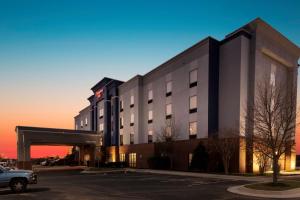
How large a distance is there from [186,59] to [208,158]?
14.1 m

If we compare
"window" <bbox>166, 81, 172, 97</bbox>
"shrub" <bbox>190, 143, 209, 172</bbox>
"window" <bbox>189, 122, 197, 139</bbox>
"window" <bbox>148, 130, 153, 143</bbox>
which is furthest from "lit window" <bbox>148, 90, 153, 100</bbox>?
"shrub" <bbox>190, 143, 209, 172</bbox>

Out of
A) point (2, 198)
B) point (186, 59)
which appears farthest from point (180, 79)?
point (2, 198)

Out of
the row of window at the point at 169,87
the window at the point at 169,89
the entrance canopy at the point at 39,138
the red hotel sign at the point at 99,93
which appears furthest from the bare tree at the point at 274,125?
the red hotel sign at the point at 99,93

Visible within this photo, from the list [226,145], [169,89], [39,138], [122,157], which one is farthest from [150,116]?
[39,138]

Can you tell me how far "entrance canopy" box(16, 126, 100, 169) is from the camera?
46812mm

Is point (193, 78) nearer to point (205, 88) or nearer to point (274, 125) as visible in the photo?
point (205, 88)

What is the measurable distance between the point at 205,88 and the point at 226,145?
27.5 feet

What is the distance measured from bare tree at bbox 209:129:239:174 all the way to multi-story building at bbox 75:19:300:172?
994 mm

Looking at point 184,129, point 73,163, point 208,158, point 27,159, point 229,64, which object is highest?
point 229,64

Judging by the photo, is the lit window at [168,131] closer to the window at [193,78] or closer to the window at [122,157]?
the window at [193,78]

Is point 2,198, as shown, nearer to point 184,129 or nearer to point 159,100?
point 184,129

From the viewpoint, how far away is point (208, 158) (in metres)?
30.3

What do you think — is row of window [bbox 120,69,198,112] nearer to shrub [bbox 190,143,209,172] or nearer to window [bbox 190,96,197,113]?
window [bbox 190,96,197,113]

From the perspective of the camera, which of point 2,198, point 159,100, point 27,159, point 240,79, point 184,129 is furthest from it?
point 27,159
